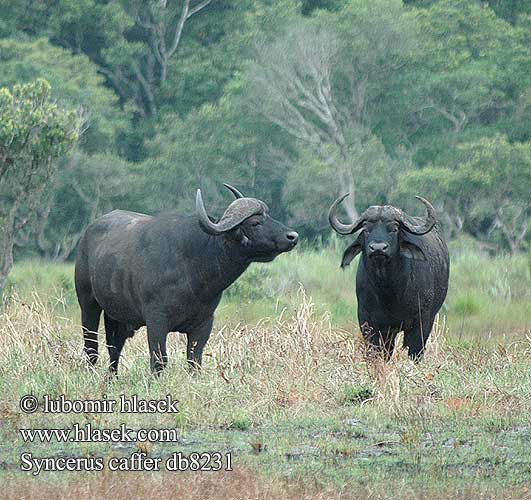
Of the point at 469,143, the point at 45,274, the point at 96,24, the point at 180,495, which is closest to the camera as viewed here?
the point at 180,495

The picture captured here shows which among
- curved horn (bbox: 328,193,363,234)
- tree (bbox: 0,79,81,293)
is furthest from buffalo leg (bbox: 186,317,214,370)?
tree (bbox: 0,79,81,293)

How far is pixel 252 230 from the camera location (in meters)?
10.2

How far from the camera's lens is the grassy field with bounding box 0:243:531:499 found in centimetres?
→ 731

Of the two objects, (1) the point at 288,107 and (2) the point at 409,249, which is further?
(1) the point at 288,107

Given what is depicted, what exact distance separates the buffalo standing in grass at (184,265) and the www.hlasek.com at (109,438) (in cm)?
96

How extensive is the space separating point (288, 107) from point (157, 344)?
26770mm

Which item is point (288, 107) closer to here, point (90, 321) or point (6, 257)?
point (6, 257)

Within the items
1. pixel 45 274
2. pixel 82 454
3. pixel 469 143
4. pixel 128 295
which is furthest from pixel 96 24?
pixel 82 454

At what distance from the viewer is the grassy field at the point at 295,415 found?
24.0 ft

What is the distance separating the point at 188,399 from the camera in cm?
928

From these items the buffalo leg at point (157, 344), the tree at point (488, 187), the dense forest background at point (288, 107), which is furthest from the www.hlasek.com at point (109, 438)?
the dense forest background at point (288, 107)

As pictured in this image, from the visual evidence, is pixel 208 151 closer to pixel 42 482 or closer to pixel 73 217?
pixel 73 217

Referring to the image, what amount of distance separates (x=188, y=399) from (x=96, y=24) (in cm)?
3206

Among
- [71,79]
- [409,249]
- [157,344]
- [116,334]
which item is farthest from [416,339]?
[71,79]
